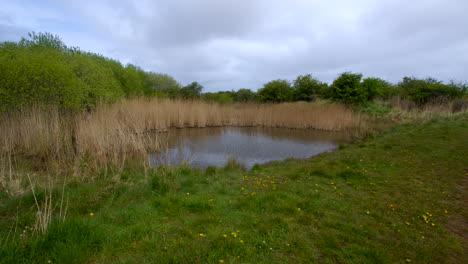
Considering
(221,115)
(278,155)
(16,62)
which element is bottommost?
(278,155)

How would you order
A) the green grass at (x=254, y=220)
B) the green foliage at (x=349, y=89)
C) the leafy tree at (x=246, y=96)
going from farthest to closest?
the leafy tree at (x=246, y=96), the green foliage at (x=349, y=89), the green grass at (x=254, y=220)

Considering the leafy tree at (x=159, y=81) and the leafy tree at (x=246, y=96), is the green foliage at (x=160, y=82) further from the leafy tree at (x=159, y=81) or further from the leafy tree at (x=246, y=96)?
the leafy tree at (x=246, y=96)

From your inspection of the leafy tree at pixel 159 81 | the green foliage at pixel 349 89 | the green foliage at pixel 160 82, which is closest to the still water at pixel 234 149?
the green foliage at pixel 349 89

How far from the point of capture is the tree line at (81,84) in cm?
698

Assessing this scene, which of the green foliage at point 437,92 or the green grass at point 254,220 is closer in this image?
the green grass at point 254,220

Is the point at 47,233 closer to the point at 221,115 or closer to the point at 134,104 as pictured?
the point at 134,104

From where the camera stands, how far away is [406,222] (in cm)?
307

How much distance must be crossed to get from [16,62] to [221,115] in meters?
11.1

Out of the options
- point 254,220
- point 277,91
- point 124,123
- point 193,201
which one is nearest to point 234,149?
point 124,123

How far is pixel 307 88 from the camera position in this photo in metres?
26.3

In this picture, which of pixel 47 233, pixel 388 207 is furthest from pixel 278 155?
pixel 47 233

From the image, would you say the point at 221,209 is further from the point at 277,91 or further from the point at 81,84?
the point at 277,91

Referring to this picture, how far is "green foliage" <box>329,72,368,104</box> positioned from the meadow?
12.4 meters

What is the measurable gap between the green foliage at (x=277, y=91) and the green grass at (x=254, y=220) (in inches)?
805
